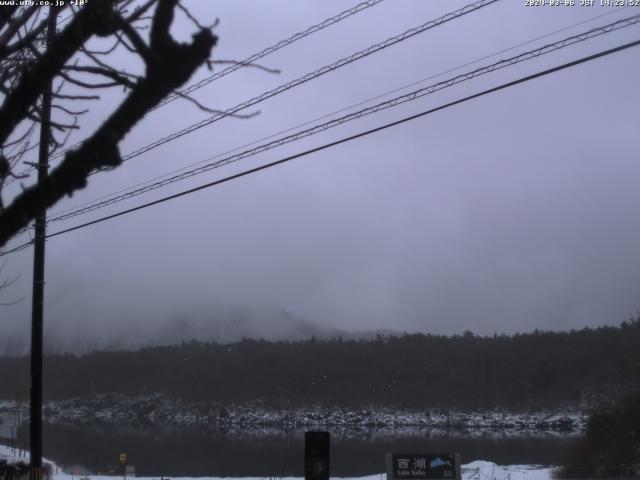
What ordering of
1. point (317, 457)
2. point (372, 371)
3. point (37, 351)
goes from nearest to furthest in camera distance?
Result: point (317, 457) → point (37, 351) → point (372, 371)

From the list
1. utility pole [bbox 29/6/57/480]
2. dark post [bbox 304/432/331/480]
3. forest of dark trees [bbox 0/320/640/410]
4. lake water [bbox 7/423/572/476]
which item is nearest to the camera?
dark post [bbox 304/432/331/480]

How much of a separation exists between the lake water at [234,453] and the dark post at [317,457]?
27.2 metres

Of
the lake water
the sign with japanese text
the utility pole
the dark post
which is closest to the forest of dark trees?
the lake water

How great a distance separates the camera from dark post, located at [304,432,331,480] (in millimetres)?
8852

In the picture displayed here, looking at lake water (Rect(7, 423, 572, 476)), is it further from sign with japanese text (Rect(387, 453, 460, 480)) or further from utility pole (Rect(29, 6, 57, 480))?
utility pole (Rect(29, 6, 57, 480))

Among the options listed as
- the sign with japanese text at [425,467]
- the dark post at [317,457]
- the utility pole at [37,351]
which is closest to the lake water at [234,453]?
the sign with japanese text at [425,467]

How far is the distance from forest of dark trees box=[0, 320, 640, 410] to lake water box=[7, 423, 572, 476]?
27.8 metres

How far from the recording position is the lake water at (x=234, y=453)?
40.3 meters

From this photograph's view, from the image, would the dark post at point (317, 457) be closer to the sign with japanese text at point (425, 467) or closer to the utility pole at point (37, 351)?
the utility pole at point (37, 351)

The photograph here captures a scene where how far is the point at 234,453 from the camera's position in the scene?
2063 inches

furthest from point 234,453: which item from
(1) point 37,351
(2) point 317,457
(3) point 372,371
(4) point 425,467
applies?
(3) point 372,371

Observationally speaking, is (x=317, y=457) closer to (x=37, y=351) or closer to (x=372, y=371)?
(x=37, y=351)

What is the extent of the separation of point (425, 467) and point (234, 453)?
31.5 m

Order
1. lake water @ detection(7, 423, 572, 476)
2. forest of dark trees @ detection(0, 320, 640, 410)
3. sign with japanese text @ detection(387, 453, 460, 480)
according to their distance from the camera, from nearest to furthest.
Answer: sign with japanese text @ detection(387, 453, 460, 480)
lake water @ detection(7, 423, 572, 476)
forest of dark trees @ detection(0, 320, 640, 410)
